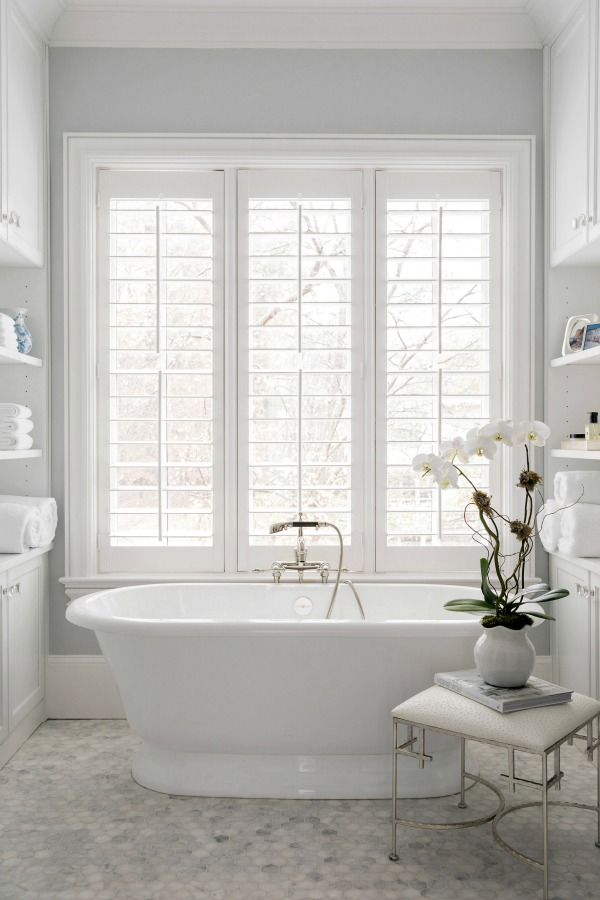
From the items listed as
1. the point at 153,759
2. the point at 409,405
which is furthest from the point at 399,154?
the point at 153,759

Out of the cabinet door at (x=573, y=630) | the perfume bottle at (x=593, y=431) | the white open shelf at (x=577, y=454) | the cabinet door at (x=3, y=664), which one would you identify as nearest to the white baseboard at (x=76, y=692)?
the cabinet door at (x=573, y=630)

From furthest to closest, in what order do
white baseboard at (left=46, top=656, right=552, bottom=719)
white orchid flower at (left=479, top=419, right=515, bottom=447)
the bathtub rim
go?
white baseboard at (left=46, top=656, right=552, bottom=719) < the bathtub rim < white orchid flower at (left=479, top=419, right=515, bottom=447)

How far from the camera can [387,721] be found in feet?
7.88

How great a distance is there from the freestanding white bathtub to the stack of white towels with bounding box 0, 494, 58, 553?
0.47 meters

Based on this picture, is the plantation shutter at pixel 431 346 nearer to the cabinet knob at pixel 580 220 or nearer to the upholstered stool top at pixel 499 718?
the cabinet knob at pixel 580 220

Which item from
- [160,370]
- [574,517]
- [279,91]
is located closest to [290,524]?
[160,370]

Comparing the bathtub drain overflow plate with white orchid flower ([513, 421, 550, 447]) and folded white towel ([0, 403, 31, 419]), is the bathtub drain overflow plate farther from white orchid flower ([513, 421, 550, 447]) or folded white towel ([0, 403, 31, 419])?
folded white towel ([0, 403, 31, 419])

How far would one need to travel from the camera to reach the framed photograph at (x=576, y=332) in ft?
9.78

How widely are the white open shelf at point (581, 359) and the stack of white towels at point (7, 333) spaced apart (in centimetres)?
215

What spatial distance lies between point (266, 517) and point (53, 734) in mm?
1227

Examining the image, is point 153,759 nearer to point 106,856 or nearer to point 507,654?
point 106,856

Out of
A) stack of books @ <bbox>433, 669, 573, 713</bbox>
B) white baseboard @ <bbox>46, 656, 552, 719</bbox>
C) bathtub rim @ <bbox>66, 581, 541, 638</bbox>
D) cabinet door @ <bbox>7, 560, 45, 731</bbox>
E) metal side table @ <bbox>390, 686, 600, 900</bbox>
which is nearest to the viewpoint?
metal side table @ <bbox>390, 686, 600, 900</bbox>

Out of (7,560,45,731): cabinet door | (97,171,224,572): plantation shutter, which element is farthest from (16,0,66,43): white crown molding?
(7,560,45,731): cabinet door

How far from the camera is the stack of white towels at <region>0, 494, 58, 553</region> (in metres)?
2.79
